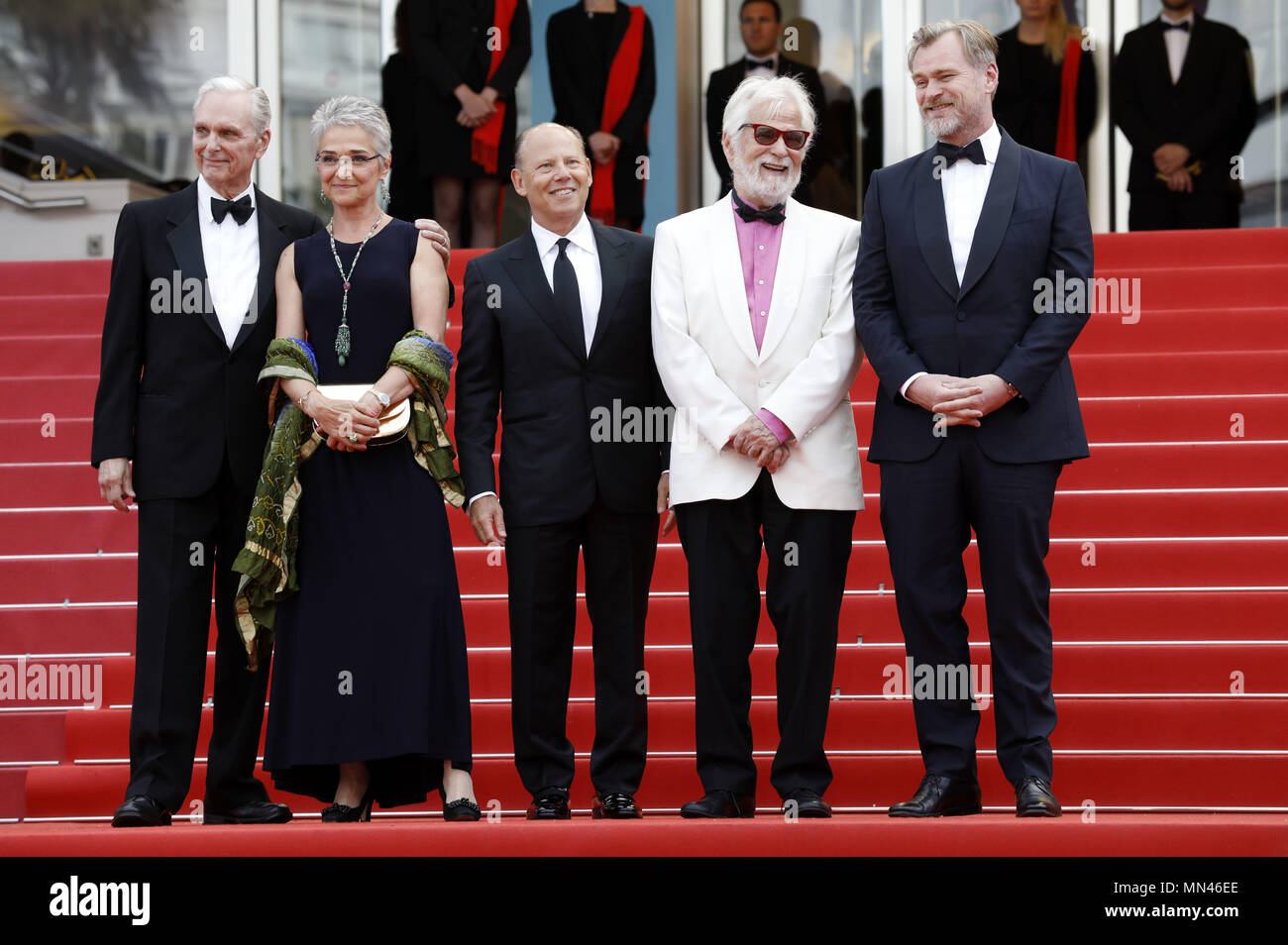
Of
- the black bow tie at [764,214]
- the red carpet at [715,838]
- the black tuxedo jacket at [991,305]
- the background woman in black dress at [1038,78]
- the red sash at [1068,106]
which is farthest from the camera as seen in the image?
the red sash at [1068,106]

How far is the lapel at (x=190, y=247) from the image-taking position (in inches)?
184

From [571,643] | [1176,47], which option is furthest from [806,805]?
[1176,47]

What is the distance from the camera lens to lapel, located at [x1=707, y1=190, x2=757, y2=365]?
4543mm

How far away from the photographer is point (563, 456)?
4.55 metres

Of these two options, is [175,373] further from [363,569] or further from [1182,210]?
[1182,210]

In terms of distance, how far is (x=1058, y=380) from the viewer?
4.38 metres

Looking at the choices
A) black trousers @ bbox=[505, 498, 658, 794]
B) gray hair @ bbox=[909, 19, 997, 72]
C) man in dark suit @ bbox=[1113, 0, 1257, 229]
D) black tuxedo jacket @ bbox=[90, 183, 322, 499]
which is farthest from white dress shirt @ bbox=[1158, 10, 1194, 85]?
black tuxedo jacket @ bbox=[90, 183, 322, 499]

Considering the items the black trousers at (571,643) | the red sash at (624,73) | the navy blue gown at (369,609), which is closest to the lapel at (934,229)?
the black trousers at (571,643)

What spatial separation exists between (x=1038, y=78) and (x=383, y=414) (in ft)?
20.0

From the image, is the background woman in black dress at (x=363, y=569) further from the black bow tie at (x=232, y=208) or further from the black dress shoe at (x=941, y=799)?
the black dress shoe at (x=941, y=799)

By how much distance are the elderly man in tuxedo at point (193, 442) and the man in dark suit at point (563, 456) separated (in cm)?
31

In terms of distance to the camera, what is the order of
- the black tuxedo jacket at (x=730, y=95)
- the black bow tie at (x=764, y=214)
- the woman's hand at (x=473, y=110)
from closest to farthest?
the black bow tie at (x=764, y=214), the woman's hand at (x=473, y=110), the black tuxedo jacket at (x=730, y=95)

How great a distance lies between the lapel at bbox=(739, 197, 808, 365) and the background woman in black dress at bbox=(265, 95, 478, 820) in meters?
0.89
